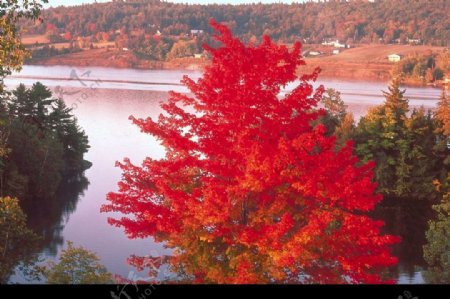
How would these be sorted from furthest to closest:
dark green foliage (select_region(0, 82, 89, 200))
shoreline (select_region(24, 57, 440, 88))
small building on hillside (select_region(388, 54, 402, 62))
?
shoreline (select_region(24, 57, 440, 88)), small building on hillside (select_region(388, 54, 402, 62)), dark green foliage (select_region(0, 82, 89, 200))

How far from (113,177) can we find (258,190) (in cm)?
4600

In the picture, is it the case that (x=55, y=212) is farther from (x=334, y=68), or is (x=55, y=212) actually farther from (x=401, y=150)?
(x=334, y=68)

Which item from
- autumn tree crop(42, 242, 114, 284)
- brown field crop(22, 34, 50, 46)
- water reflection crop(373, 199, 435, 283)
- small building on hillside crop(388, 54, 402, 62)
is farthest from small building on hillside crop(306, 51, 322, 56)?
autumn tree crop(42, 242, 114, 284)

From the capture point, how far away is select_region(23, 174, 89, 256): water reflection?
4006 centimetres

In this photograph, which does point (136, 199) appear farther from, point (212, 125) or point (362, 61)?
point (362, 61)

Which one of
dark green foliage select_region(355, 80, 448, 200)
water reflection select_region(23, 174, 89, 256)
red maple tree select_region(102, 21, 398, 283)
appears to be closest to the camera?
red maple tree select_region(102, 21, 398, 283)

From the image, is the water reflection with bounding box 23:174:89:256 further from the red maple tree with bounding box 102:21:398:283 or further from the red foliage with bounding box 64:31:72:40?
the red foliage with bounding box 64:31:72:40

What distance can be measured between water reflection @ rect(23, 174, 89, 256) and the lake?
6cm

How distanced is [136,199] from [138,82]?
118816mm

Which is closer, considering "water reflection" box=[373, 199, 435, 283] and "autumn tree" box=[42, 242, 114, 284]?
"autumn tree" box=[42, 242, 114, 284]

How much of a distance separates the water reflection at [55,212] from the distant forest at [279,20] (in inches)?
1987

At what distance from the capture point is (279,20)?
112062mm

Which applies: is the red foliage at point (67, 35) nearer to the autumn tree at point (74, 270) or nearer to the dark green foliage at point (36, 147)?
the dark green foliage at point (36, 147)

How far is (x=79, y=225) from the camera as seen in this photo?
4416 centimetres
